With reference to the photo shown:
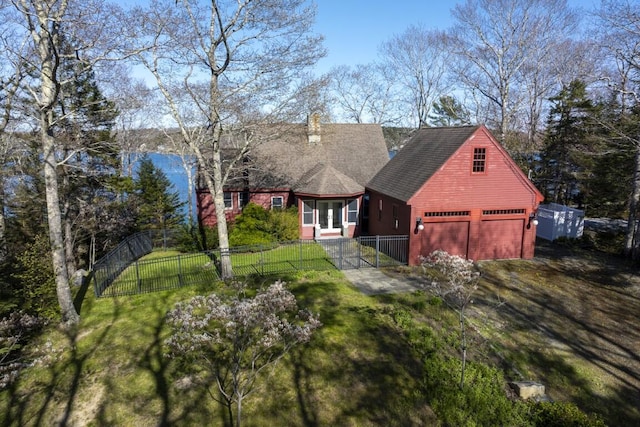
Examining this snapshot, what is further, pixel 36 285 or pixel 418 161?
pixel 418 161

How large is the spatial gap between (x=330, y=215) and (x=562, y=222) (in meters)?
13.9

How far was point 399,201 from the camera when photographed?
61.7 ft

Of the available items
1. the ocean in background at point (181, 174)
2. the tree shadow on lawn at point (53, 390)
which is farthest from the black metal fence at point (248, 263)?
the ocean in background at point (181, 174)

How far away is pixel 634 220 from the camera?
20.0 metres

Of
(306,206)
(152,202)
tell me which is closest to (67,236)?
(152,202)

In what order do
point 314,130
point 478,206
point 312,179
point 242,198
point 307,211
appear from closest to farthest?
point 478,206
point 307,211
point 312,179
point 242,198
point 314,130

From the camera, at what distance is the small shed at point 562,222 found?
22797mm

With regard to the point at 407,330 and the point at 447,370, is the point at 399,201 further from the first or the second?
the point at 447,370

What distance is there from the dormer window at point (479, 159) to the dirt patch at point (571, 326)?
4.53 metres

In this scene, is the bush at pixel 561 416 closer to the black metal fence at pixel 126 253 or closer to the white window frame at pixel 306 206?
the black metal fence at pixel 126 253

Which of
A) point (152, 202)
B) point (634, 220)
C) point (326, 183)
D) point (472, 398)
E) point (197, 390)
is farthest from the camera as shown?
point (152, 202)

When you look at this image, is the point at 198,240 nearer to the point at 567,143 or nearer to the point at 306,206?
the point at 306,206

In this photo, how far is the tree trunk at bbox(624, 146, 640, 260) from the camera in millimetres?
19109

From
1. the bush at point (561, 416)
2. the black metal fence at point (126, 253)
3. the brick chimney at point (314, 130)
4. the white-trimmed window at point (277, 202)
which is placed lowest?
the bush at point (561, 416)
